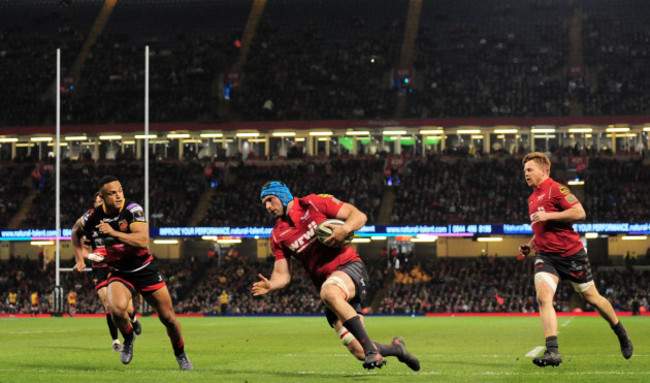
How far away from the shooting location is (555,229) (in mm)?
12969

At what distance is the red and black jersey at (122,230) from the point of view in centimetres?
1309

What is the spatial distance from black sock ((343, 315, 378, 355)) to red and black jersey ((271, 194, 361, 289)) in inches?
31.5

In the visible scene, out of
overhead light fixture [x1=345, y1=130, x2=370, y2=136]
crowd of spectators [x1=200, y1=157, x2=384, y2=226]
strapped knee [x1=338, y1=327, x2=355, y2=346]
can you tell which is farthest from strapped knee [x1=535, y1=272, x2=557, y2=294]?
overhead light fixture [x1=345, y1=130, x2=370, y2=136]

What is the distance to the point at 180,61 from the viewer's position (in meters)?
71.8

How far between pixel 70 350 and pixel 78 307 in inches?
1441

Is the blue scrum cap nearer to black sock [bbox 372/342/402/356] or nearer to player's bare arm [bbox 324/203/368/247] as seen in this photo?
player's bare arm [bbox 324/203/368/247]

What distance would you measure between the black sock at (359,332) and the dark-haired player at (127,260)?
3.00m

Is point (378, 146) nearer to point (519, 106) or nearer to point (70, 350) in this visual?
point (519, 106)

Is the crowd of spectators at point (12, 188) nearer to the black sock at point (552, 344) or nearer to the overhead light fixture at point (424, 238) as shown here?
the overhead light fixture at point (424, 238)

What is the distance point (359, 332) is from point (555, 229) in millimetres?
3561

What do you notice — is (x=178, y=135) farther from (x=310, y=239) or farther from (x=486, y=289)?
(x=310, y=239)

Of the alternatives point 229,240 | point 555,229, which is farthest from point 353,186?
point 555,229

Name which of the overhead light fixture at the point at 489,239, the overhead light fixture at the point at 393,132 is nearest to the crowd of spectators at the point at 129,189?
the overhead light fixture at the point at 393,132

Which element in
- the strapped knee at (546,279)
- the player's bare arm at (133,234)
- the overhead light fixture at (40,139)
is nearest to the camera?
the player's bare arm at (133,234)
